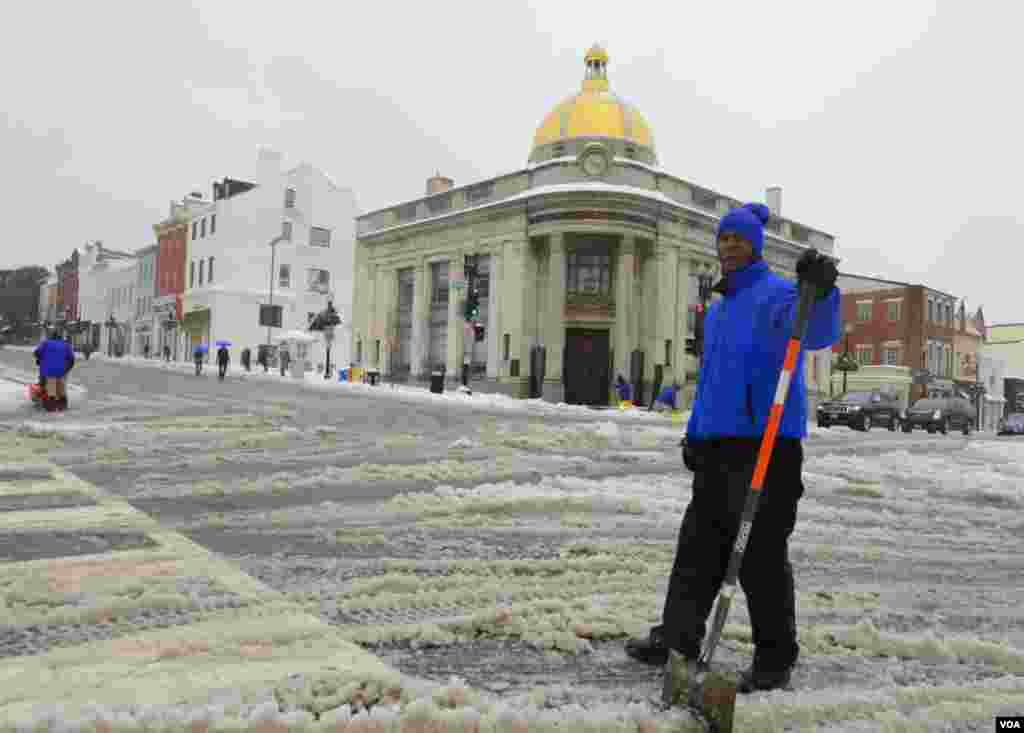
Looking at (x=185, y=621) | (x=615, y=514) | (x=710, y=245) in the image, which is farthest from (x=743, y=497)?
(x=710, y=245)

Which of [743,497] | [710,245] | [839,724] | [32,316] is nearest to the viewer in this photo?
[839,724]

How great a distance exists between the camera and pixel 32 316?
98.9m

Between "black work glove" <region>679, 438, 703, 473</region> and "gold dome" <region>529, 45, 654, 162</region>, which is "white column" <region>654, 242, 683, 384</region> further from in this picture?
"black work glove" <region>679, 438, 703, 473</region>

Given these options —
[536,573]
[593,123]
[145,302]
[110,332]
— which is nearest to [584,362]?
[593,123]

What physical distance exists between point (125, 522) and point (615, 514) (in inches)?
133

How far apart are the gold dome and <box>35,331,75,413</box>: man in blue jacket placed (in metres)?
28.6

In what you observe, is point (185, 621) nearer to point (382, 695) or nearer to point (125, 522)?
point (382, 695)

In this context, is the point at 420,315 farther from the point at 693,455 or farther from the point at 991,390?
the point at 991,390

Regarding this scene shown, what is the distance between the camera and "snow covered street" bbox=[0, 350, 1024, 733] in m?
2.49

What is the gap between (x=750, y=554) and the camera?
8.66 feet

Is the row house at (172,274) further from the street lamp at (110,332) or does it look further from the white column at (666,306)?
the white column at (666,306)

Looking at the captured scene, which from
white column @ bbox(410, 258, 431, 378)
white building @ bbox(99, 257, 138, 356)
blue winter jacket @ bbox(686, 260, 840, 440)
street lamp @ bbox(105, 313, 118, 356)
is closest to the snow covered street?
blue winter jacket @ bbox(686, 260, 840, 440)

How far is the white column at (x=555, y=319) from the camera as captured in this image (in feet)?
108

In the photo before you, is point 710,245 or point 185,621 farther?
point 710,245
